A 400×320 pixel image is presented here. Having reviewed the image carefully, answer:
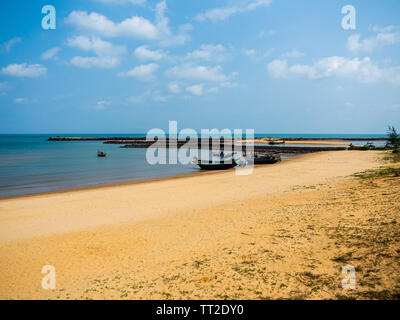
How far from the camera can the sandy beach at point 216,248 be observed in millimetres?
5648

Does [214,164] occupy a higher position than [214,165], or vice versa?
[214,164]

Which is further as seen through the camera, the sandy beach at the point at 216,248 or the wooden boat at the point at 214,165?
the wooden boat at the point at 214,165

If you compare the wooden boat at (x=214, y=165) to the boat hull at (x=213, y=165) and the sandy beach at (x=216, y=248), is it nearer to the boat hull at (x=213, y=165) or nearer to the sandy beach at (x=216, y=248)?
the boat hull at (x=213, y=165)

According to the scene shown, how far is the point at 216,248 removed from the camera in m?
7.70

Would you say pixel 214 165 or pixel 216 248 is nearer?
pixel 216 248

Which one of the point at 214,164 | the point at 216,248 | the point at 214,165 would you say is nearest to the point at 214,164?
the point at 214,164

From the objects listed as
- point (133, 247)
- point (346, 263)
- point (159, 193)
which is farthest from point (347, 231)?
point (159, 193)

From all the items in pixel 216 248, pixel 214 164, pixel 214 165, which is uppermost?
pixel 214 164

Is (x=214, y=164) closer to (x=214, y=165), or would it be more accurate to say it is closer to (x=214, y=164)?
(x=214, y=164)

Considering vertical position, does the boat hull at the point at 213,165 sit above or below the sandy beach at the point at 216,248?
above

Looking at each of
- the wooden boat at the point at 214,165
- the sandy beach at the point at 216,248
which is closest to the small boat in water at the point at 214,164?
the wooden boat at the point at 214,165

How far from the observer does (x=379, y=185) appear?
42.2 feet

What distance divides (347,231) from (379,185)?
684 centimetres
